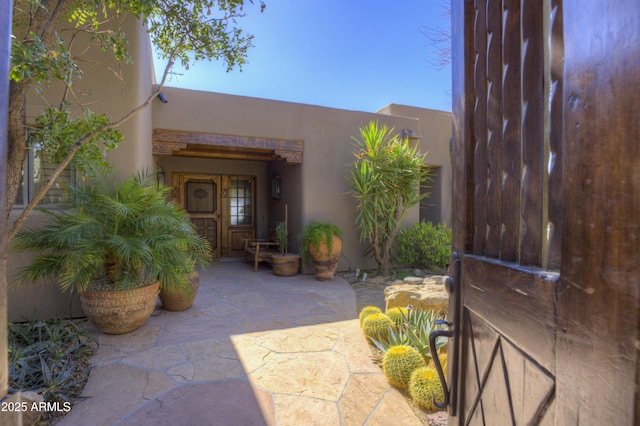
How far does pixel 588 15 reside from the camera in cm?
49

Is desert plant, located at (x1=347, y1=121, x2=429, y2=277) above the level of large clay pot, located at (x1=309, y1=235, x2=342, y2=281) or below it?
above

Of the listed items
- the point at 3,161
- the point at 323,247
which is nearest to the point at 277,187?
the point at 323,247

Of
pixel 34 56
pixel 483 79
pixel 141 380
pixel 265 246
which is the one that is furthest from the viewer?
pixel 265 246

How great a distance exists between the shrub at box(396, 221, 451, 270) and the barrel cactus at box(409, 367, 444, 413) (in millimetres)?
4252

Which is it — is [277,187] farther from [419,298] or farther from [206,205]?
[419,298]

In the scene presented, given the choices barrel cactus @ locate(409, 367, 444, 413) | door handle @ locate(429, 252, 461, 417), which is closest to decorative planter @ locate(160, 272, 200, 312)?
barrel cactus @ locate(409, 367, 444, 413)

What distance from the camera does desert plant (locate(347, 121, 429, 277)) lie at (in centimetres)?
573

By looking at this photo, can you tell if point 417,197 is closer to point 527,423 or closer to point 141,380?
point 141,380

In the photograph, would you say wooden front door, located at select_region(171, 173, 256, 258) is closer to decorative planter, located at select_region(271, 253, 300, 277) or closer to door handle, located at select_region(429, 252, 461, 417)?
decorative planter, located at select_region(271, 253, 300, 277)

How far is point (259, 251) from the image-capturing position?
6.74 meters

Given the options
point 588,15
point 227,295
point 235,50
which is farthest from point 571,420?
point 227,295

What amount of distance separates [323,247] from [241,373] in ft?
10.7

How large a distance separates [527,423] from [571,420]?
0.18 meters

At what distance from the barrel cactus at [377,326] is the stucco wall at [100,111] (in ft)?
10.9
